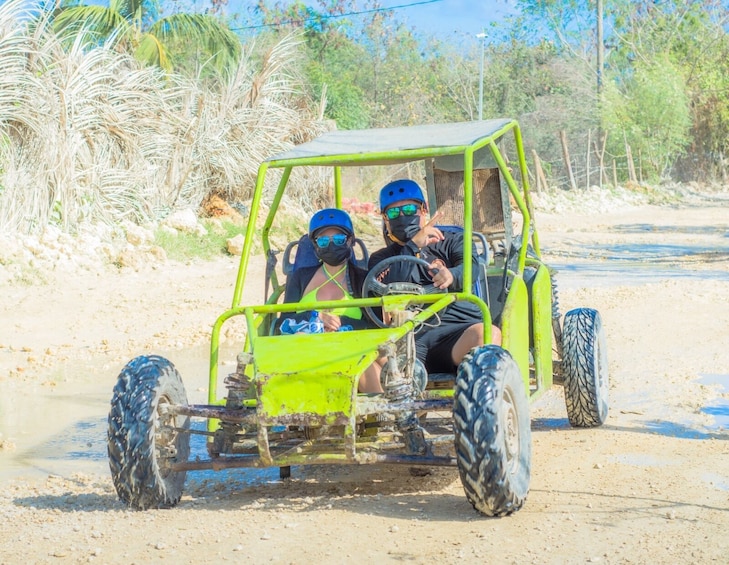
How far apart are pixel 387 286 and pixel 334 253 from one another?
0.52 m

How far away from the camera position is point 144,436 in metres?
5.24

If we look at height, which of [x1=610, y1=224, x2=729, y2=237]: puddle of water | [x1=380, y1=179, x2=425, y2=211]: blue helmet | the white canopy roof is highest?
[x1=610, y1=224, x2=729, y2=237]: puddle of water

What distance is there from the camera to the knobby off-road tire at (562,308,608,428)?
23.6 feet

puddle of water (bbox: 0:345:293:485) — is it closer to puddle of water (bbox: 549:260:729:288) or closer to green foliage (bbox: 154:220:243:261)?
green foliage (bbox: 154:220:243:261)

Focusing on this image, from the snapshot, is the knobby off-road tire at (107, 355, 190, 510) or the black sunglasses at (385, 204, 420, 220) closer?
the knobby off-road tire at (107, 355, 190, 510)

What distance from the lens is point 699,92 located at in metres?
50.9

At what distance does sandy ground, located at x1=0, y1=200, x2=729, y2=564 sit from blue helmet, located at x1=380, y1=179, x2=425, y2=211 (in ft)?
4.84

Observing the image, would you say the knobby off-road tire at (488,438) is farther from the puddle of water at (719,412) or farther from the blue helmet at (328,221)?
the puddle of water at (719,412)

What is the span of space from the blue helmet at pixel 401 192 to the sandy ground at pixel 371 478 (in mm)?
1476

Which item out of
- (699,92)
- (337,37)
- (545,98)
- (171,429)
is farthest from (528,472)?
(699,92)

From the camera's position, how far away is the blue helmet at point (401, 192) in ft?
20.6

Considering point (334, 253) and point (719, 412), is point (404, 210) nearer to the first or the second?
point (334, 253)

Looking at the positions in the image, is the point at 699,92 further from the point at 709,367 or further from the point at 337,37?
the point at 709,367

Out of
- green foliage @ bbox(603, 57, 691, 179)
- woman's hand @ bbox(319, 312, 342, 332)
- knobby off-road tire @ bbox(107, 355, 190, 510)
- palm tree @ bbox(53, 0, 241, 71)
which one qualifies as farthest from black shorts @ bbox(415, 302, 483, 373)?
green foliage @ bbox(603, 57, 691, 179)
